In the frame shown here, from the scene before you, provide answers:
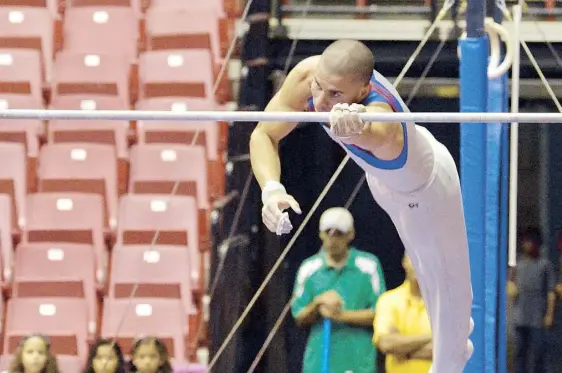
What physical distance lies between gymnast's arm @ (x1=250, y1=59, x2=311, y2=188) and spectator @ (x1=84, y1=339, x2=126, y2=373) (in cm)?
182

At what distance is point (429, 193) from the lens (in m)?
4.76

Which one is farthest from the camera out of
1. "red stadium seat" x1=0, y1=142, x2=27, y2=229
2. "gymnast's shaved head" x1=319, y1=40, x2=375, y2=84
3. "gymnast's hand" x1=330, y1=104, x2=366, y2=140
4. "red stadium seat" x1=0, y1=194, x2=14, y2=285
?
Answer: "red stadium seat" x1=0, y1=142, x2=27, y2=229

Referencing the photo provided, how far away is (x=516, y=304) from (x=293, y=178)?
5.49 feet

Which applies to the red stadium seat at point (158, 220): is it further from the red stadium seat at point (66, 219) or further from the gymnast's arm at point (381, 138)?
the gymnast's arm at point (381, 138)

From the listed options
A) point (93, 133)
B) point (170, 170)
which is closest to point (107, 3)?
point (93, 133)

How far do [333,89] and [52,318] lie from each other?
3.18m

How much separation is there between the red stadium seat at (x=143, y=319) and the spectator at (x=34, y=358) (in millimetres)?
662

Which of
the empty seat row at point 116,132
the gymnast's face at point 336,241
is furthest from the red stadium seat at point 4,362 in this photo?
the gymnast's face at point 336,241

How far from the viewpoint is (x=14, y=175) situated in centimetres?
760

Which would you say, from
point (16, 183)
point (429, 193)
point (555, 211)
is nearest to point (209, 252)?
point (16, 183)

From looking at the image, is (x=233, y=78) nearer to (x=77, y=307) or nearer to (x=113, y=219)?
(x=113, y=219)

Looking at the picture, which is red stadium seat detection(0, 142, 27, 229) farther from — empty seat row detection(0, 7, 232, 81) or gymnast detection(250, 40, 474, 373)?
gymnast detection(250, 40, 474, 373)

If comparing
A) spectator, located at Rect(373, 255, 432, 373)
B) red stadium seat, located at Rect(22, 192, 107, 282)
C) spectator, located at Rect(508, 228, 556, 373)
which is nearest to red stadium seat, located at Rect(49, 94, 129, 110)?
red stadium seat, located at Rect(22, 192, 107, 282)

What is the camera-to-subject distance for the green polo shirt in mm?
6504
